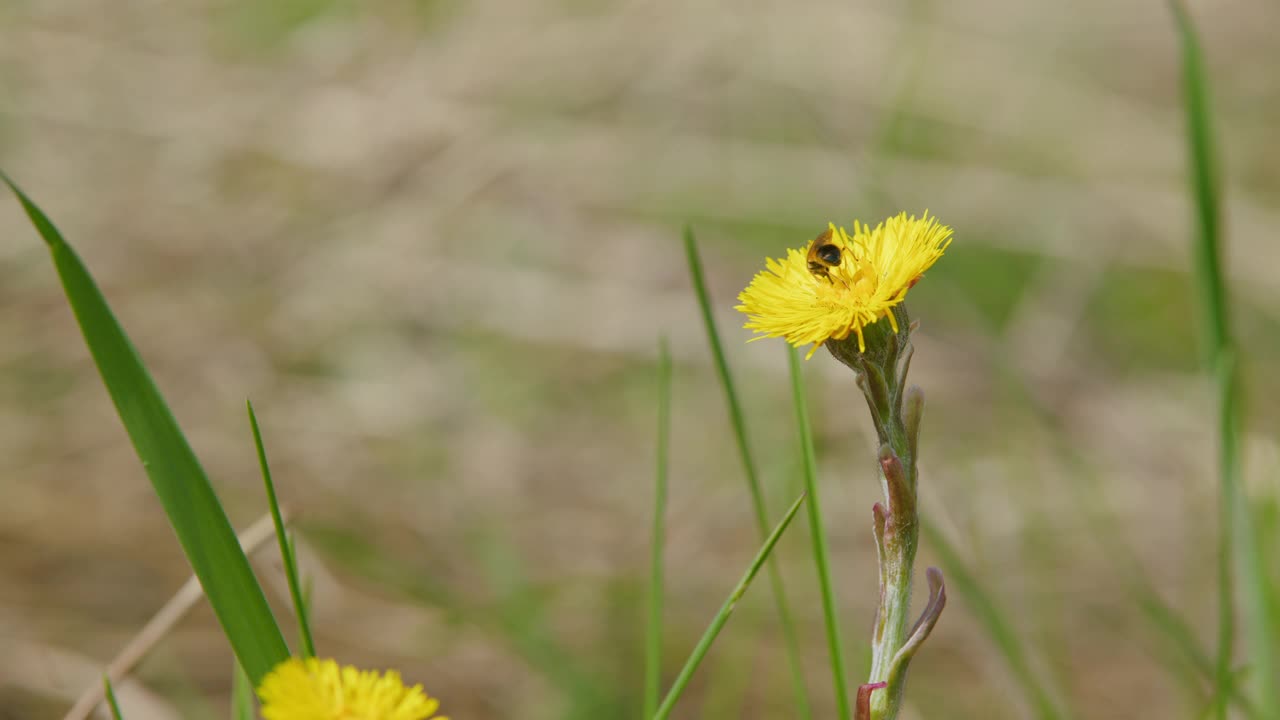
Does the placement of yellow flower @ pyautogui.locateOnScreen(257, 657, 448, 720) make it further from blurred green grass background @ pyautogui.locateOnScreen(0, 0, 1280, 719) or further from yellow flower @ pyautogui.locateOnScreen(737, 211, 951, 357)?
blurred green grass background @ pyautogui.locateOnScreen(0, 0, 1280, 719)

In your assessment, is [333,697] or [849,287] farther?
[849,287]

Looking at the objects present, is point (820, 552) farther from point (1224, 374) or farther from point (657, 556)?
point (1224, 374)

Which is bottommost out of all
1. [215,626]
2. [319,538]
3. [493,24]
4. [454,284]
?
[215,626]

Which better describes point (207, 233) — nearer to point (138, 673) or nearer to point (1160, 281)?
point (138, 673)

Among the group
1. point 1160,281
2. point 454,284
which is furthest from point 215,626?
point 1160,281

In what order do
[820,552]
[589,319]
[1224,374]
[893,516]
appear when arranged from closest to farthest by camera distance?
1. [893,516]
2. [820,552]
3. [1224,374]
4. [589,319]

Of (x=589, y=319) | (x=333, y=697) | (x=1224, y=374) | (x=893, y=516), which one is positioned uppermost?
(x=589, y=319)

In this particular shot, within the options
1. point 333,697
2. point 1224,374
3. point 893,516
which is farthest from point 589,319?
point 333,697
